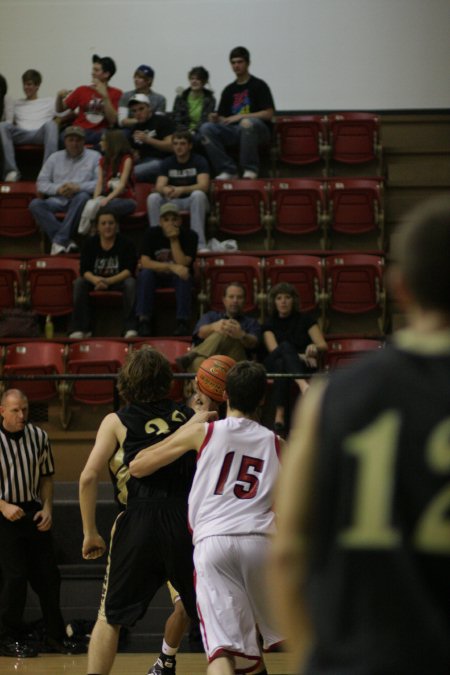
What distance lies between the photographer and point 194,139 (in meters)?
11.7

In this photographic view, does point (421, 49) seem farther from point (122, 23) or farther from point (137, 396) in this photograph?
point (137, 396)

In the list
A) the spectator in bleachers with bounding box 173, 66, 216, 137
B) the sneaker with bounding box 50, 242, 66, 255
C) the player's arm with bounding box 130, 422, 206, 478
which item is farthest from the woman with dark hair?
the spectator in bleachers with bounding box 173, 66, 216, 137

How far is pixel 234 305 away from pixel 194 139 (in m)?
3.26

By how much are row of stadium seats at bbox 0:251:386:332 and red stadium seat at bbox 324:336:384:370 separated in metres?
0.79

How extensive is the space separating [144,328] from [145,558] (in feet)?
15.6

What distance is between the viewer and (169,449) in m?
4.61

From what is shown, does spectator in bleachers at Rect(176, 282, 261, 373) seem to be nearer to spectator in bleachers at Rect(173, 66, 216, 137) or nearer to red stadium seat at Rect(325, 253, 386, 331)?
red stadium seat at Rect(325, 253, 386, 331)

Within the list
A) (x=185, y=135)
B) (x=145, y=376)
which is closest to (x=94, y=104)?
(x=185, y=135)

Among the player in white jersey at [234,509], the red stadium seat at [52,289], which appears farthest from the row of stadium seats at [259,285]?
the player in white jersey at [234,509]

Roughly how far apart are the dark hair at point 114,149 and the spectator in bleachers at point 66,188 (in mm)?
269

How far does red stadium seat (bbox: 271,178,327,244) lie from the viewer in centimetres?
1134

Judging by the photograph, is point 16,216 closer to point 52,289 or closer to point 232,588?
point 52,289

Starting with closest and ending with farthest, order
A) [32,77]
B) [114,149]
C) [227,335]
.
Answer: [227,335] < [114,149] < [32,77]

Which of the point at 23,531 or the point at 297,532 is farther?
the point at 23,531
